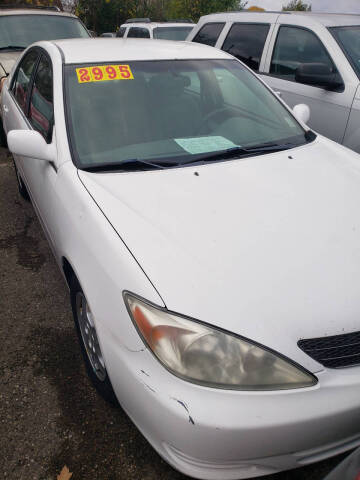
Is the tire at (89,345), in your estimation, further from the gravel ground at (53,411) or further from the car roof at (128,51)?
the car roof at (128,51)

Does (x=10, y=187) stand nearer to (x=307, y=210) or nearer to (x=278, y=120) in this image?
(x=278, y=120)

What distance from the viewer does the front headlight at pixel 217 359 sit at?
4.30 ft

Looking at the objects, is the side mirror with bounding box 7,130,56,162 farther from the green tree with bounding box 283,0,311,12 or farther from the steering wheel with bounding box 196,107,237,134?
the green tree with bounding box 283,0,311,12

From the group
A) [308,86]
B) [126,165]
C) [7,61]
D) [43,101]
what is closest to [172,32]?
[7,61]

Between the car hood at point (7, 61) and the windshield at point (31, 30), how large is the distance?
346mm

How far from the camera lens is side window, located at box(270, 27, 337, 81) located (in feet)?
12.5

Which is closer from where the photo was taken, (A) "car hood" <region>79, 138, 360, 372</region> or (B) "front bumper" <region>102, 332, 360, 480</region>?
(B) "front bumper" <region>102, 332, 360, 480</region>

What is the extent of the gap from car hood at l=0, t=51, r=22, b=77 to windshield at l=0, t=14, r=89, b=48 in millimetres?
346

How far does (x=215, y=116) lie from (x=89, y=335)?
1521mm

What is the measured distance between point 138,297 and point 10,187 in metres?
3.55

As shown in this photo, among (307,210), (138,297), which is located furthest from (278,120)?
(138,297)

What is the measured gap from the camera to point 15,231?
3529mm

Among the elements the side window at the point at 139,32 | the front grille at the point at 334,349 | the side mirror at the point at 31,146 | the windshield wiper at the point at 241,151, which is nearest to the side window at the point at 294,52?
the windshield wiper at the point at 241,151

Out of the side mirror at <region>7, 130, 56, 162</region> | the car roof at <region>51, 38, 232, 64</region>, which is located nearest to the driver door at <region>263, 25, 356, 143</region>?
the car roof at <region>51, 38, 232, 64</region>
